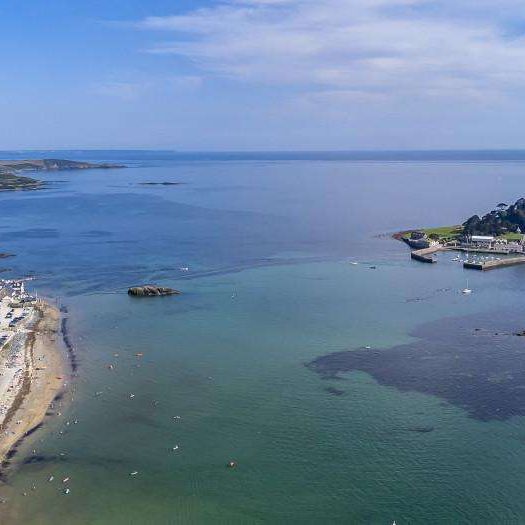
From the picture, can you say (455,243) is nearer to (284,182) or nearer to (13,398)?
(13,398)

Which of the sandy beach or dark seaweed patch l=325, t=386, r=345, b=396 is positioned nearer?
the sandy beach

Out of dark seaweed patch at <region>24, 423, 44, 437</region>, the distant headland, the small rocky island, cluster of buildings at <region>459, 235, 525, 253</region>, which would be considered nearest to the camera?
dark seaweed patch at <region>24, 423, 44, 437</region>

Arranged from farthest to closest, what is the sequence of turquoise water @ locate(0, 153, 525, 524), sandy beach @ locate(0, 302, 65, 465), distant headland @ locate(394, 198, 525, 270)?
distant headland @ locate(394, 198, 525, 270)
sandy beach @ locate(0, 302, 65, 465)
turquoise water @ locate(0, 153, 525, 524)

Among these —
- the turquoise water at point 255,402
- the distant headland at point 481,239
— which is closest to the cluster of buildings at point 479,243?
the distant headland at point 481,239

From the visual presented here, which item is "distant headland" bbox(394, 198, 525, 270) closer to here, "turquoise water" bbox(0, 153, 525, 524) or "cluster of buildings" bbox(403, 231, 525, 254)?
"cluster of buildings" bbox(403, 231, 525, 254)

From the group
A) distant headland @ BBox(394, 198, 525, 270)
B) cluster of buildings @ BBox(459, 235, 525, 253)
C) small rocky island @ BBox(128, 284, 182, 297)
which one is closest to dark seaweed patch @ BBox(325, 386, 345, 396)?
small rocky island @ BBox(128, 284, 182, 297)
